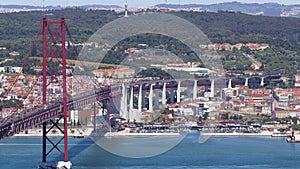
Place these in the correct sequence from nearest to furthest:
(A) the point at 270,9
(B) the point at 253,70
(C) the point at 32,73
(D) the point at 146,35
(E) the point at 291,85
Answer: (C) the point at 32,73 < (E) the point at 291,85 < (B) the point at 253,70 < (D) the point at 146,35 < (A) the point at 270,9

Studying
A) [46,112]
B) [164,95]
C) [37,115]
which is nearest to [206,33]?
[164,95]

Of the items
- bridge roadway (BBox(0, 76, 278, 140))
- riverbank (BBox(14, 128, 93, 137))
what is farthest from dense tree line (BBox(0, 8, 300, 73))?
bridge roadway (BBox(0, 76, 278, 140))

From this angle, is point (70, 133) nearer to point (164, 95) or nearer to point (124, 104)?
point (124, 104)

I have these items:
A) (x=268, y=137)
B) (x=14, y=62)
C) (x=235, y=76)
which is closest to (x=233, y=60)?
(x=235, y=76)

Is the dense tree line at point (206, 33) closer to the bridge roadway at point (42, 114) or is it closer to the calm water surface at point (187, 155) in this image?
the bridge roadway at point (42, 114)

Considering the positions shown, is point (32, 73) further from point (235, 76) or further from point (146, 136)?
point (146, 136)

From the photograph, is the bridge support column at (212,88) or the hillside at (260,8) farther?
the hillside at (260,8)

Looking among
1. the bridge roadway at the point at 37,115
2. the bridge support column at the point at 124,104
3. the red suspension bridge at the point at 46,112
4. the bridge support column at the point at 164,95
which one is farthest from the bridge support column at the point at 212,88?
the red suspension bridge at the point at 46,112

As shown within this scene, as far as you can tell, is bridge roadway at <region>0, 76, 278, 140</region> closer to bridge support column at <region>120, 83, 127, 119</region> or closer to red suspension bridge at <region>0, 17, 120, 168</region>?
red suspension bridge at <region>0, 17, 120, 168</region>
